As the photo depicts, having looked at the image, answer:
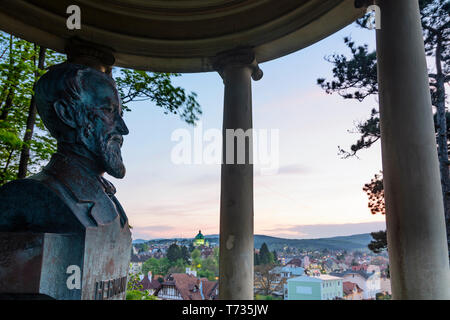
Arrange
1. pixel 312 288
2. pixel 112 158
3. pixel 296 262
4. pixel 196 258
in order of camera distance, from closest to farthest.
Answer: pixel 112 158
pixel 312 288
pixel 296 262
pixel 196 258

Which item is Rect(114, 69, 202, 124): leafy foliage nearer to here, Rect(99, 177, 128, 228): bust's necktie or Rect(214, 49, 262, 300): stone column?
Rect(214, 49, 262, 300): stone column

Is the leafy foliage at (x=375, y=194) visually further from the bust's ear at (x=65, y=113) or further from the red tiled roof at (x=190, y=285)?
the bust's ear at (x=65, y=113)

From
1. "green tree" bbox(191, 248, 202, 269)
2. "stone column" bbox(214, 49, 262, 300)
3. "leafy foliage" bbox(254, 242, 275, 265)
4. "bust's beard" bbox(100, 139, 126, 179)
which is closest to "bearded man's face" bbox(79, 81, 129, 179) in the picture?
"bust's beard" bbox(100, 139, 126, 179)

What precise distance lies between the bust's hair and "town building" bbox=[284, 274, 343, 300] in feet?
101

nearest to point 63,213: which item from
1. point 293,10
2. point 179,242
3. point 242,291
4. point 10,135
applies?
point 242,291

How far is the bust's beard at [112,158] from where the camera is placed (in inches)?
381

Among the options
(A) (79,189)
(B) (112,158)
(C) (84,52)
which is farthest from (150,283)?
(A) (79,189)

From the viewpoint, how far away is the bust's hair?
364 inches

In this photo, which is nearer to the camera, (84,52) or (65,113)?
(65,113)

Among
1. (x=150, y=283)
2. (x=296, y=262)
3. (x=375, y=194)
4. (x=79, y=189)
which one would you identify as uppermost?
(x=375, y=194)

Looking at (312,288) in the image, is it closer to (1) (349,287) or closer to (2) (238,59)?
(1) (349,287)

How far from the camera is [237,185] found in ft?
80.4

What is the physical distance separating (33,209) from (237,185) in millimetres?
A: 16903
